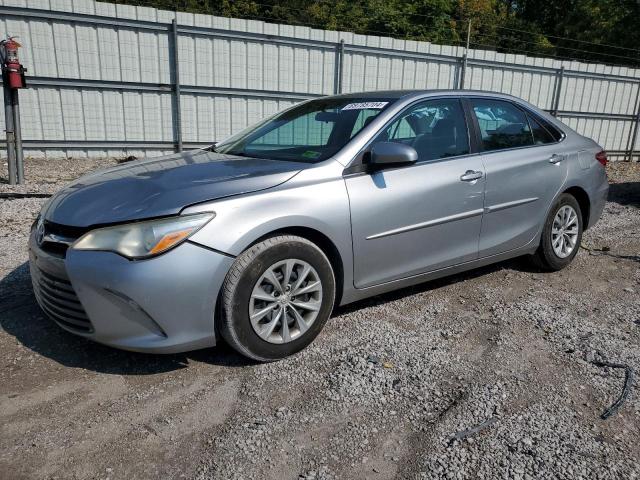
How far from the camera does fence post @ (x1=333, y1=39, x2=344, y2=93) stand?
1104cm

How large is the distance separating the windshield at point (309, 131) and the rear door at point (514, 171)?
97 cm

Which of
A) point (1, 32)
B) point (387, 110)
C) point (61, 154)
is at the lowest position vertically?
point (61, 154)

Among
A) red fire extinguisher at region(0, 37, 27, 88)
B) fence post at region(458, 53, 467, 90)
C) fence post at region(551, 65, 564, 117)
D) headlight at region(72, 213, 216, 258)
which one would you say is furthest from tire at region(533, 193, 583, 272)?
fence post at region(551, 65, 564, 117)

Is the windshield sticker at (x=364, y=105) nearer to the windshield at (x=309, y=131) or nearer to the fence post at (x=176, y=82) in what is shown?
the windshield at (x=309, y=131)

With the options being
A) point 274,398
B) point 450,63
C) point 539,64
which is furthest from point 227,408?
point 539,64

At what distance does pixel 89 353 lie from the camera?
10.0 feet

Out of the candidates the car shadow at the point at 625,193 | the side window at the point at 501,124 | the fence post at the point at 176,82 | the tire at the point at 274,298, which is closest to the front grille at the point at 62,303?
the tire at the point at 274,298

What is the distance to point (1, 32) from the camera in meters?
8.73

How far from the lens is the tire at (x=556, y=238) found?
14.7ft

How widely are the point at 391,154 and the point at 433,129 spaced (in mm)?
753

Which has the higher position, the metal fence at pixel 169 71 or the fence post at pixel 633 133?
the metal fence at pixel 169 71

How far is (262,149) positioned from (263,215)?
3.47 ft

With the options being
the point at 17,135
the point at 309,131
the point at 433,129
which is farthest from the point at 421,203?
the point at 17,135

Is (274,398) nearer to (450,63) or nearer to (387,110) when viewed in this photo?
(387,110)
